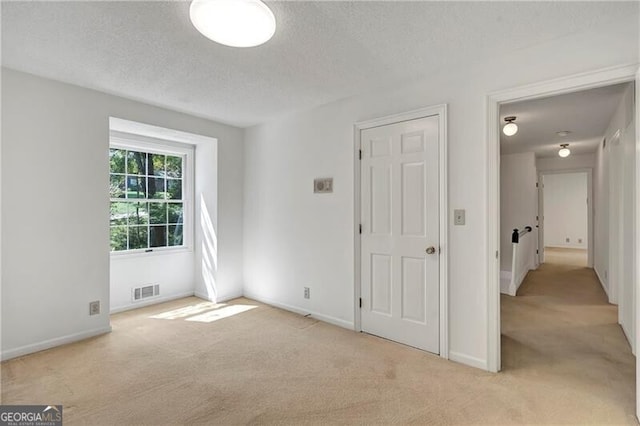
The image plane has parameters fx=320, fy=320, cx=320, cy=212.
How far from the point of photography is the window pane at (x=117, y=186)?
407cm

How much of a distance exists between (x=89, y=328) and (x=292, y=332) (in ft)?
6.69

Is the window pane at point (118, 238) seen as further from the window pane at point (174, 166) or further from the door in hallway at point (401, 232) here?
the door in hallway at point (401, 232)

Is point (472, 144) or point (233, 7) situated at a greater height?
point (233, 7)

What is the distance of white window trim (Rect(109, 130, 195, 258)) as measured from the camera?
4.07 m

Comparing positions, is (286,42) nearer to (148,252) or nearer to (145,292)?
(148,252)

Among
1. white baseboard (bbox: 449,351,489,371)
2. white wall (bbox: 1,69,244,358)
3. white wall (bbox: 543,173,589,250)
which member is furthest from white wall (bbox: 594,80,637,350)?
white wall (bbox: 543,173,589,250)

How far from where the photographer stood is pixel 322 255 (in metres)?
3.75

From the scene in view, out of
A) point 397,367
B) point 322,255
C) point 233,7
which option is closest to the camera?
point 233,7

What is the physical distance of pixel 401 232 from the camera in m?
3.10

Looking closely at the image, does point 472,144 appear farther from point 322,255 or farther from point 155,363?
point 155,363

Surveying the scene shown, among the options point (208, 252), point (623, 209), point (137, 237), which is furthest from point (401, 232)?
point (137, 237)

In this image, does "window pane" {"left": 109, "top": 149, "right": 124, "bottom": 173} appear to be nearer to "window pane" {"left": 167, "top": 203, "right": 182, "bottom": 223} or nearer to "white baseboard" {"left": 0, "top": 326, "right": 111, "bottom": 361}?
"window pane" {"left": 167, "top": 203, "right": 182, "bottom": 223}

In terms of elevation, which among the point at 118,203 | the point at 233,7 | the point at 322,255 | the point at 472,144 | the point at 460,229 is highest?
the point at 233,7

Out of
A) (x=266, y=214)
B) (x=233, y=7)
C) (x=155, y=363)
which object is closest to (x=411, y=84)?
(x=233, y=7)
